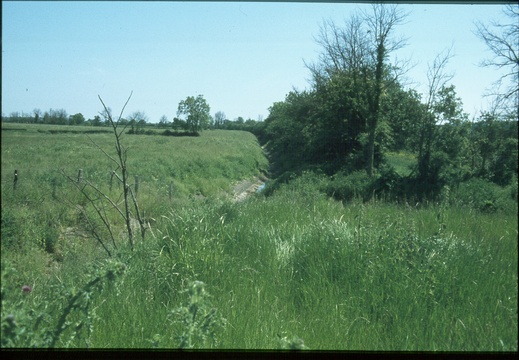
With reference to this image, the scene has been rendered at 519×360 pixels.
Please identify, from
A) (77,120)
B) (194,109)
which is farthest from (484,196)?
(77,120)

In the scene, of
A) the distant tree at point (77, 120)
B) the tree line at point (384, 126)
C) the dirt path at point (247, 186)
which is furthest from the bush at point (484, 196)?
the dirt path at point (247, 186)

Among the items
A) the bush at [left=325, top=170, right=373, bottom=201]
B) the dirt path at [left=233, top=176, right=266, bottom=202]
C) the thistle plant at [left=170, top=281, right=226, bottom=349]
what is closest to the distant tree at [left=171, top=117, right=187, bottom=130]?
the bush at [left=325, top=170, right=373, bottom=201]

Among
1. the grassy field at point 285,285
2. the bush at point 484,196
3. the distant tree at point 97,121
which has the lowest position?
the grassy field at point 285,285

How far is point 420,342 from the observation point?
3244mm

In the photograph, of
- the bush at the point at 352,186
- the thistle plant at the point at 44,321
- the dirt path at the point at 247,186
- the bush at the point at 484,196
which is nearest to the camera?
the thistle plant at the point at 44,321

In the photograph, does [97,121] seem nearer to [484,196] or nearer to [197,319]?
[197,319]

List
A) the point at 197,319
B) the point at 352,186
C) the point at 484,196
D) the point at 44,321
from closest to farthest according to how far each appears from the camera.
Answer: the point at 197,319
the point at 44,321
the point at 484,196
the point at 352,186

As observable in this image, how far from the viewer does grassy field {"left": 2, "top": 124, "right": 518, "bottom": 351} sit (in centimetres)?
303

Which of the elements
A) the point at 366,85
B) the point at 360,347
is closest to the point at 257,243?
the point at 360,347

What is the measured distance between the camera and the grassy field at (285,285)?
9.93 feet

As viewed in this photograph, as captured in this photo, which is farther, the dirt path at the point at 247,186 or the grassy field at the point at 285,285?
the dirt path at the point at 247,186

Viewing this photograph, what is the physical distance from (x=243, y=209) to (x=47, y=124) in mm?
3465

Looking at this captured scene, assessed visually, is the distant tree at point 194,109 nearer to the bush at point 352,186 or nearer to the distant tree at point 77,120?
the distant tree at point 77,120

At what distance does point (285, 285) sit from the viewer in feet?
14.1
